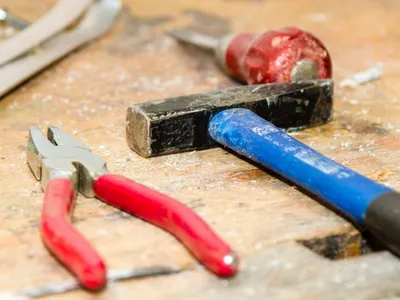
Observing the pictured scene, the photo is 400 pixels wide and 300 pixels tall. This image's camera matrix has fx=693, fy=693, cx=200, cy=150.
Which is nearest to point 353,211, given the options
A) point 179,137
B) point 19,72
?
point 179,137

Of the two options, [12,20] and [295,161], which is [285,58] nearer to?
[295,161]

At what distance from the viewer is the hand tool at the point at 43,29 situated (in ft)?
4.16

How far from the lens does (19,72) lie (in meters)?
1.23

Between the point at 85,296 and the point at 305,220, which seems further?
the point at 305,220

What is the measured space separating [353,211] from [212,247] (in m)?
0.18

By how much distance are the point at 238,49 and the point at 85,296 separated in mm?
634

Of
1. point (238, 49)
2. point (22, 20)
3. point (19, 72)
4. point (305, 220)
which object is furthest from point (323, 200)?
point (22, 20)

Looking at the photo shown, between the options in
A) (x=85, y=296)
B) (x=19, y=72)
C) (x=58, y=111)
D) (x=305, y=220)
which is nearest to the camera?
(x=85, y=296)

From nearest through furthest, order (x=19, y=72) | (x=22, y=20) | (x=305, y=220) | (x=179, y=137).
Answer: (x=305, y=220) → (x=179, y=137) → (x=19, y=72) → (x=22, y=20)

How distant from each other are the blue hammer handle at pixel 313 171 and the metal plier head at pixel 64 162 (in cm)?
19

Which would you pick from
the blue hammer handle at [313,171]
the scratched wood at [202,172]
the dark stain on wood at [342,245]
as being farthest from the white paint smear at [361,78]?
the dark stain on wood at [342,245]

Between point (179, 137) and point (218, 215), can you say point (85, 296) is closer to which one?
point (218, 215)

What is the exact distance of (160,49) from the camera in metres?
1.43

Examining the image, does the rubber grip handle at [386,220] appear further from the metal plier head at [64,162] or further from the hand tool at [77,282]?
the metal plier head at [64,162]
